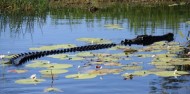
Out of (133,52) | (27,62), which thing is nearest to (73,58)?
(27,62)

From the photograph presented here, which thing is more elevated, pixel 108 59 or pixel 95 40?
pixel 95 40

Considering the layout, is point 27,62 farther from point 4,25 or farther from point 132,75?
point 4,25

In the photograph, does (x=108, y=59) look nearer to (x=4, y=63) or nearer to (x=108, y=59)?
(x=108, y=59)

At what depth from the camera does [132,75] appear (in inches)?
284

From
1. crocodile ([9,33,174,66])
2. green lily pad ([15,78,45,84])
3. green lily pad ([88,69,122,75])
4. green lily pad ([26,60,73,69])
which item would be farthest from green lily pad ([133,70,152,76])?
crocodile ([9,33,174,66])

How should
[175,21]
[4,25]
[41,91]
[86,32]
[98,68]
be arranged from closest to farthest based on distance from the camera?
[41,91] → [98,68] → [86,32] → [4,25] → [175,21]

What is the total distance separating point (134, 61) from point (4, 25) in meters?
8.54

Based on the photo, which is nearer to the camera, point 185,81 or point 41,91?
point 41,91

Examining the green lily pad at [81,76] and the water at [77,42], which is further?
the green lily pad at [81,76]

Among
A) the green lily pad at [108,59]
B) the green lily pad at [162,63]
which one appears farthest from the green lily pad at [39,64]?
the green lily pad at [162,63]

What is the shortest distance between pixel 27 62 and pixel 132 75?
2.60m

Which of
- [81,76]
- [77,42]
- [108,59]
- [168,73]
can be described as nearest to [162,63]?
[168,73]

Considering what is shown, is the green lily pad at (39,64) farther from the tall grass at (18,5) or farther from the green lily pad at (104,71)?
the tall grass at (18,5)

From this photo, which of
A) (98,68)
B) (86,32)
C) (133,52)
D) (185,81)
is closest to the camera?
(185,81)
